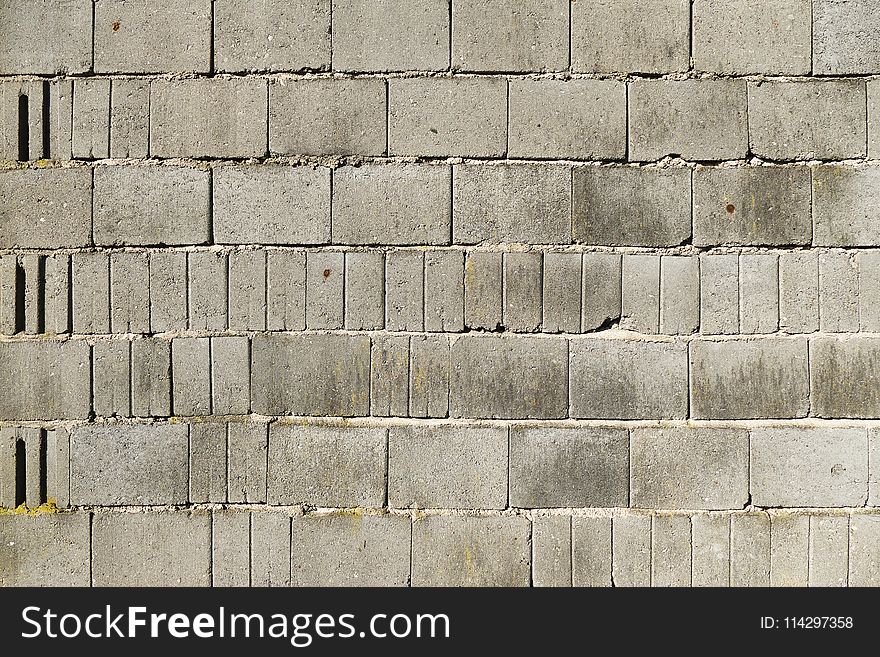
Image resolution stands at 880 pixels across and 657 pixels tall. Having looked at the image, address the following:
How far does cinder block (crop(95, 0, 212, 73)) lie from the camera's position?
282 centimetres

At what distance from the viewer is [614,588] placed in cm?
284

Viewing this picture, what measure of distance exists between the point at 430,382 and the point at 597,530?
43.0 inches

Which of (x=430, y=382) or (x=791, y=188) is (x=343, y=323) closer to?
(x=430, y=382)

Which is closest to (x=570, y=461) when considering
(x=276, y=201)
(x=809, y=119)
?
(x=276, y=201)

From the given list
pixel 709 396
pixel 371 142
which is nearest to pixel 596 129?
pixel 371 142

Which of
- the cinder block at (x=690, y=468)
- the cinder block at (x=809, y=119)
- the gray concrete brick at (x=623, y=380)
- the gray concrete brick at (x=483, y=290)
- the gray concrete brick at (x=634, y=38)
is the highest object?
the gray concrete brick at (x=634, y=38)

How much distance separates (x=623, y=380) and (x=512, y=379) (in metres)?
0.54

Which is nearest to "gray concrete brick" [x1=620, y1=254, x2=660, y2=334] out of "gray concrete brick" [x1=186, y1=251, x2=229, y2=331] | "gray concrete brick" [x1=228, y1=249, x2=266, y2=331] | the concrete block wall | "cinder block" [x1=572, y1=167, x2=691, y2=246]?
the concrete block wall

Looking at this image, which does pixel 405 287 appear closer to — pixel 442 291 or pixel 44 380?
pixel 442 291

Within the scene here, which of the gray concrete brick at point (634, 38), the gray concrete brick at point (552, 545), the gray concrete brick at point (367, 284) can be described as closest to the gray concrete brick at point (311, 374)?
the gray concrete brick at point (367, 284)

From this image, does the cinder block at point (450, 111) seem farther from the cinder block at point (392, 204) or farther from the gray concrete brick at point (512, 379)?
the gray concrete brick at point (512, 379)

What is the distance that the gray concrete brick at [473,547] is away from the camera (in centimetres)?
283

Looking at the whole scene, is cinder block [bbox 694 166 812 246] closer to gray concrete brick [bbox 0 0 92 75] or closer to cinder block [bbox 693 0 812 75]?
cinder block [bbox 693 0 812 75]

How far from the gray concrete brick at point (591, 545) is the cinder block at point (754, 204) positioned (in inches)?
59.0
